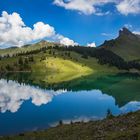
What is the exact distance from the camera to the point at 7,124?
6675 centimetres

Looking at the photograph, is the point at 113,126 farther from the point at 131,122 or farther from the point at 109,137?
the point at 109,137

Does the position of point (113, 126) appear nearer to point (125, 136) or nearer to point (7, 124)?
point (125, 136)

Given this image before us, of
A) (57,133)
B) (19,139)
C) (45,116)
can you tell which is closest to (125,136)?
(57,133)

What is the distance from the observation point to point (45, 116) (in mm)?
78938

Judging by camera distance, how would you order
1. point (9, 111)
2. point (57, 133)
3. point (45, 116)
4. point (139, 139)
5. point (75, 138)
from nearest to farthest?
point (139, 139), point (75, 138), point (57, 133), point (45, 116), point (9, 111)

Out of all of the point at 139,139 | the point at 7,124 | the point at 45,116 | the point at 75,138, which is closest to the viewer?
the point at 139,139

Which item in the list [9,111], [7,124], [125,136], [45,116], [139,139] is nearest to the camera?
[139,139]

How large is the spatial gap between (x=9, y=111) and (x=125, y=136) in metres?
62.2

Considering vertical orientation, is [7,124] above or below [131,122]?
below

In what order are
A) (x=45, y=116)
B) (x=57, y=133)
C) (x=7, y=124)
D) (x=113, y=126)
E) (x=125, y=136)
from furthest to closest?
(x=45, y=116)
(x=7, y=124)
(x=57, y=133)
(x=113, y=126)
(x=125, y=136)

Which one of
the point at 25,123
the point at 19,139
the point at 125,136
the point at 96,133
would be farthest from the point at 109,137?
the point at 25,123

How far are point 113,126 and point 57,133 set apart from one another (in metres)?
6.98

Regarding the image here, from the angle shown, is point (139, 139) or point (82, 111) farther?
point (82, 111)

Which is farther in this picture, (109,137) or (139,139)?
(109,137)
